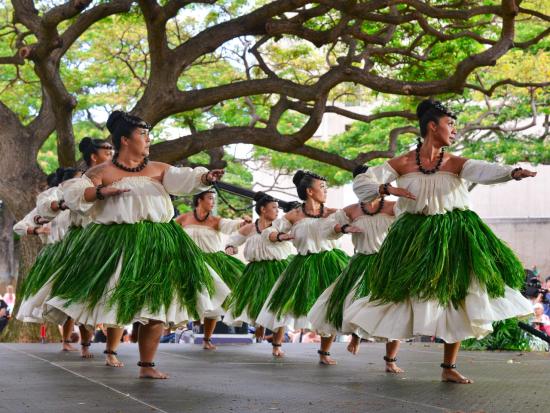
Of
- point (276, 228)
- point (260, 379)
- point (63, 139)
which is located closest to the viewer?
point (260, 379)

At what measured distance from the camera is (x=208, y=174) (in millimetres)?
5531

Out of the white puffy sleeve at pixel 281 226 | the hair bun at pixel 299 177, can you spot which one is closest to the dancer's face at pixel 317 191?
the hair bun at pixel 299 177

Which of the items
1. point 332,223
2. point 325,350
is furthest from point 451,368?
point 332,223

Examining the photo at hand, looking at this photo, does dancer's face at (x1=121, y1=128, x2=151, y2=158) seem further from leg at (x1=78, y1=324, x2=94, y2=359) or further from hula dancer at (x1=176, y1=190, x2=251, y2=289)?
hula dancer at (x1=176, y1=190, x2=251, y2=289)

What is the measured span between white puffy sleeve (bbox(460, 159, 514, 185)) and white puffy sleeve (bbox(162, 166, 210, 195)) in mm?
1404

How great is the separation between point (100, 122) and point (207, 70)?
334 centimetres

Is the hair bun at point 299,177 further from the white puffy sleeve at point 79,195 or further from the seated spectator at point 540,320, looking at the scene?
the seated spectator at point 540,320

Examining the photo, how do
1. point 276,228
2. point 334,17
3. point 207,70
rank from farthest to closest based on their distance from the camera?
1. point 207,70
2. point 334,17
3. point 276,228

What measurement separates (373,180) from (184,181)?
110cm

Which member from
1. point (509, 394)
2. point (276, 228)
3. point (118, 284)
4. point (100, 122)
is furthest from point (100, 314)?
point (100, 122)

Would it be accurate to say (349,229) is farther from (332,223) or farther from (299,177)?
Answer: (299,177)

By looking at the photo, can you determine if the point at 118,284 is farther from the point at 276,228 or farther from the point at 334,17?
the point at 334,17

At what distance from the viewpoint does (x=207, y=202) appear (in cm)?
966

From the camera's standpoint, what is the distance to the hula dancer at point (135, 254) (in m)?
5.38
